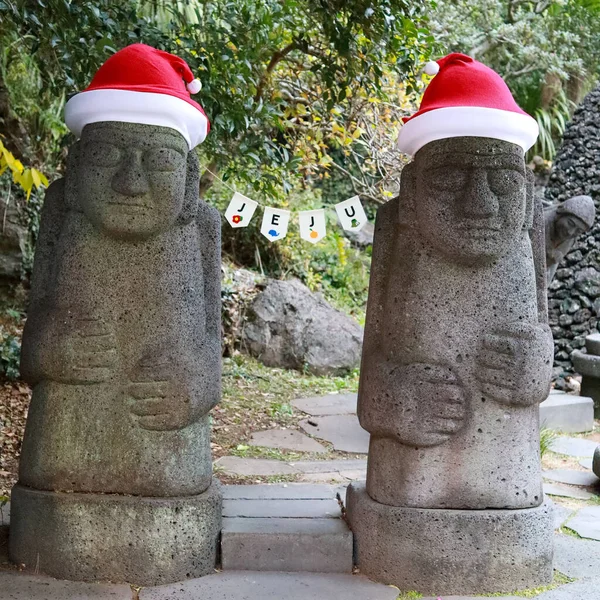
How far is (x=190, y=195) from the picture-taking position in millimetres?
2637

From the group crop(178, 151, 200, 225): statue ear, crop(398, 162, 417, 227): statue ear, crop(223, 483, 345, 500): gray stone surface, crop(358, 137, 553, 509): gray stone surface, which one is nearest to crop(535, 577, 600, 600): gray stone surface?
crop(358, 137, 553, 509): gray stone surface

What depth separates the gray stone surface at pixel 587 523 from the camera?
10.7 ft

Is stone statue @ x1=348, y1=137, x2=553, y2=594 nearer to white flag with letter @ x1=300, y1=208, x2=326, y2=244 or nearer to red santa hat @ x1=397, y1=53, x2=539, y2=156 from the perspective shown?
red santa hat @ x1=397, y1=53, x2=539, y2=156

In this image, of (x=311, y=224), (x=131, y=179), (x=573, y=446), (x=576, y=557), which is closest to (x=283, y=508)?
(x=576, y=557)

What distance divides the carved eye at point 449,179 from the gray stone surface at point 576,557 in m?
1.54

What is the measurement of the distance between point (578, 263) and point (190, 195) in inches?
269

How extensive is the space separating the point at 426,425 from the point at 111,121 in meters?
1.53

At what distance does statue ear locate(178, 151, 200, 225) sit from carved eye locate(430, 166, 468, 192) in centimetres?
86

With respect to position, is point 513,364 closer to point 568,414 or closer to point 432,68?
point 432,68

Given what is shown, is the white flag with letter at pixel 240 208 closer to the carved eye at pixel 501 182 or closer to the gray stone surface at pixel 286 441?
the gray stone surface at pixel 286 441

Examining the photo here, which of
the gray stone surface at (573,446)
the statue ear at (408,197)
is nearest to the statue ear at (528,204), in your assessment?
the statue ear at (408,197)

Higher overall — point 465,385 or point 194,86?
point 194,86

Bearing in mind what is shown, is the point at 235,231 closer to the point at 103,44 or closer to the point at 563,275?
the point at 563,275

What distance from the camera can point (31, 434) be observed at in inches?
103
